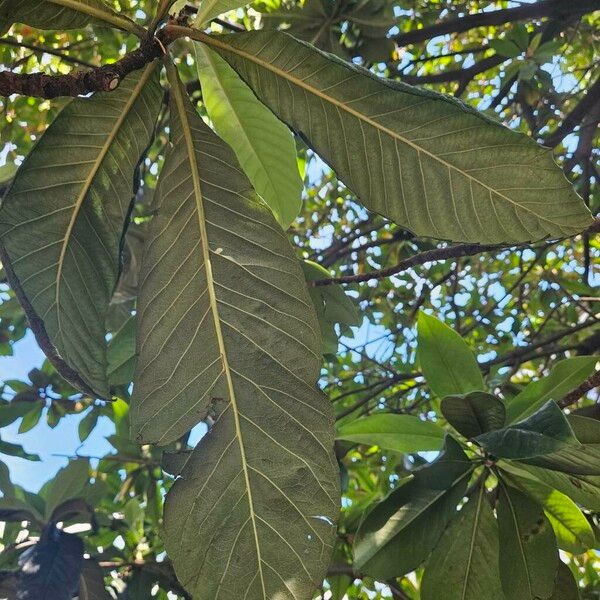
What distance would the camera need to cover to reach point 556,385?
116 cm

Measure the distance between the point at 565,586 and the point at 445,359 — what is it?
0.43m

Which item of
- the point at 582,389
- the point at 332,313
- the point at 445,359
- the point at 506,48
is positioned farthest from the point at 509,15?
the point at 582,389

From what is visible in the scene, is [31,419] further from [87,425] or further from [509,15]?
[509,15]

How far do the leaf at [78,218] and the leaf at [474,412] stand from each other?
1.73 feet

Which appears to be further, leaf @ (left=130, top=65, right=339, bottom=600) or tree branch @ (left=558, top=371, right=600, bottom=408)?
tree branch @ (left=558, top=371, right=600, bottom=408)

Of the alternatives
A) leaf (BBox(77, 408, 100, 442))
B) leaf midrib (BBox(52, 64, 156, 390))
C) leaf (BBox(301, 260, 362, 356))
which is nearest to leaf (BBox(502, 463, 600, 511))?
leaf (BBox(301, 260, 362, 356))

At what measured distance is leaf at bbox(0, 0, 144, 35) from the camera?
2.89 ft

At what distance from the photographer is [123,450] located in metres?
2.20

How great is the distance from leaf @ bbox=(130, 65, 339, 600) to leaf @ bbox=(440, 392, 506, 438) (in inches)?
9.3

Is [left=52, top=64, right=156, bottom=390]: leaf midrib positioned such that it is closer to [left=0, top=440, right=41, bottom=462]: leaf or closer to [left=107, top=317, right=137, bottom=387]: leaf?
[left=107, top=317, right=137, bottom=387]: leaf

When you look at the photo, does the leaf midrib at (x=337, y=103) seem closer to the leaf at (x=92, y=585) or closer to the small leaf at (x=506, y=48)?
the leaf at (x=92, y=585)

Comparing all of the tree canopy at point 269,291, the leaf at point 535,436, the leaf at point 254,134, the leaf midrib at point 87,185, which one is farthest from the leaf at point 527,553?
the leaf midrib at point 87,185

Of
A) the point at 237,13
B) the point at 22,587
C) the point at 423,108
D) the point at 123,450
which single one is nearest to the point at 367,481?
the point at 123,450

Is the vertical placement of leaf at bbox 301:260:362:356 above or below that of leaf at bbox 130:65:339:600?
above
